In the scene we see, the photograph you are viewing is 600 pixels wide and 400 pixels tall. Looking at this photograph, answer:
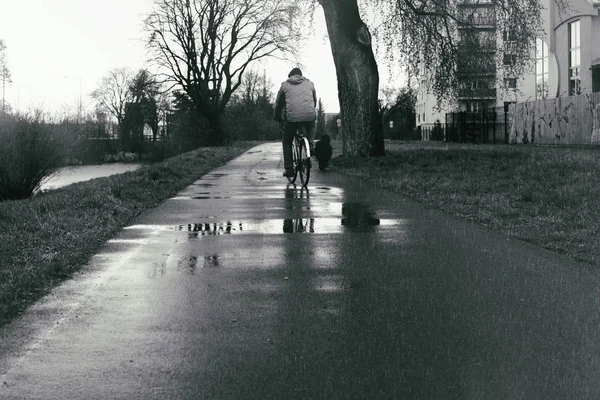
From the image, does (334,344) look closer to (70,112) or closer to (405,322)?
(405,322)

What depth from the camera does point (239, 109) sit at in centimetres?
9250

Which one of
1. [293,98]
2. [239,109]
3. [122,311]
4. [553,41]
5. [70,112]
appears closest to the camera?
[122,311]

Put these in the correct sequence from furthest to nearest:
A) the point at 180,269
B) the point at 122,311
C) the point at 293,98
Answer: the point at 293,98, the point at 180,269, the point at 122,311

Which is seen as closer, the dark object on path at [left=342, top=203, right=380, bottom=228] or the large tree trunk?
the dark object on path at [left=342, top=203, right=380, bottom=228]

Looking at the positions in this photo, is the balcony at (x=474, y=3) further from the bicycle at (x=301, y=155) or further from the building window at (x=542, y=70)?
the building window at (x=542, y=70)

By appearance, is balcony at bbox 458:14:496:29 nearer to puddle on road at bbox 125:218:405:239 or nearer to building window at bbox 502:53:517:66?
building window at bbox 502:53:517:66

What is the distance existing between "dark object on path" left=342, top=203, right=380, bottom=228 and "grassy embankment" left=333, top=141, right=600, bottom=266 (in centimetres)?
104

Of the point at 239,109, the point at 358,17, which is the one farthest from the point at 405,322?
the point at 239,109

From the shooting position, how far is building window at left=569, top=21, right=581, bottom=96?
42.9 metres

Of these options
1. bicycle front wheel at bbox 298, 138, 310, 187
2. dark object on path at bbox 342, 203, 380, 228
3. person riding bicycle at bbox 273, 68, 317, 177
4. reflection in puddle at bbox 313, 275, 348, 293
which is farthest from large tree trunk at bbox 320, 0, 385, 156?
reflection in puddle at bbox 313, 275, 348, 293

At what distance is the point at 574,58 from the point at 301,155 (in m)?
34.2

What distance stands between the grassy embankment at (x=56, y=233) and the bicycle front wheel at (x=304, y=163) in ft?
7.46

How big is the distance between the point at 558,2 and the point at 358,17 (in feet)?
18.3

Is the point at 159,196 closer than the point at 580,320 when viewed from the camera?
No
